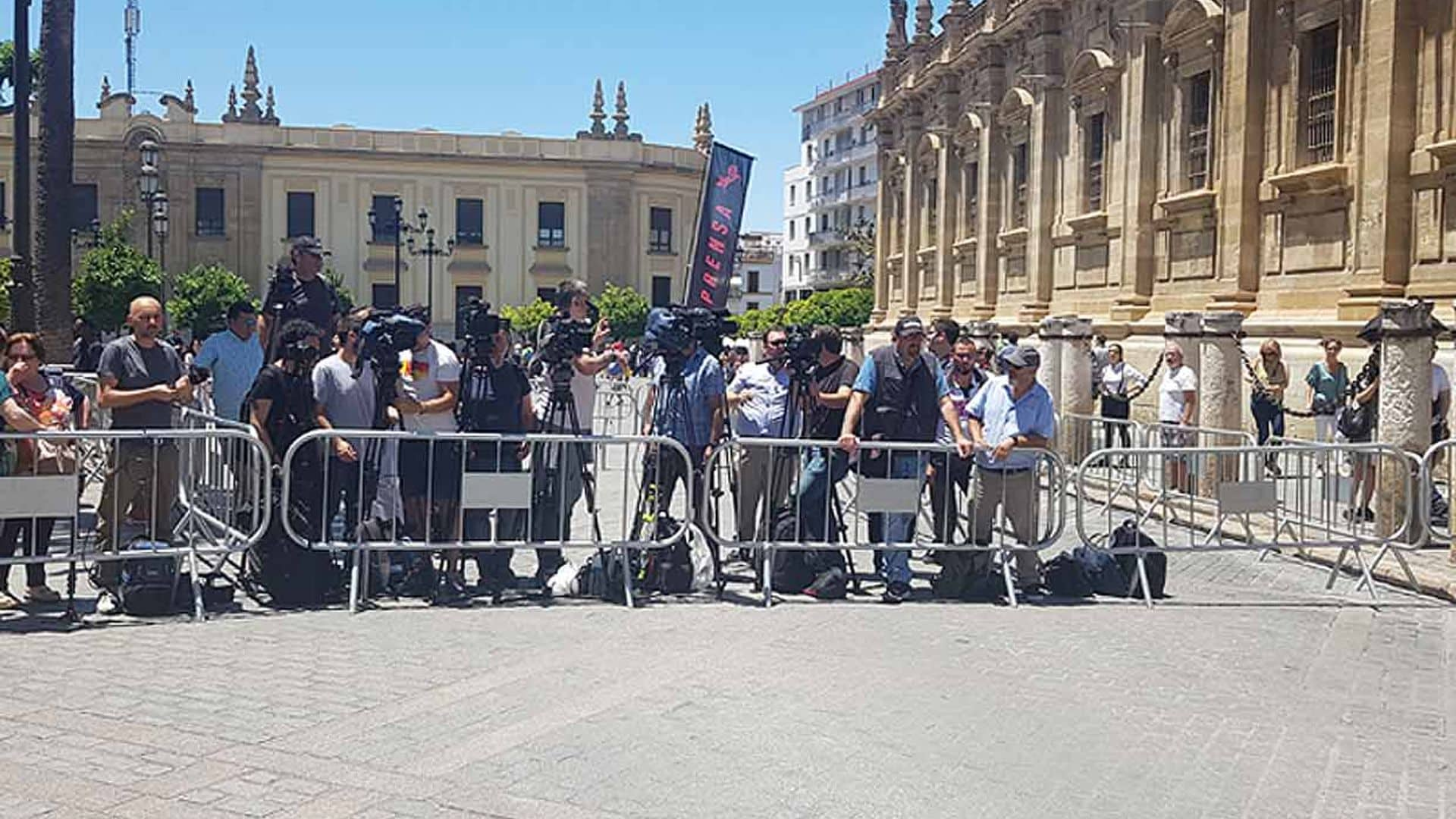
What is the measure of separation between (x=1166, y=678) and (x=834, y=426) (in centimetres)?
345

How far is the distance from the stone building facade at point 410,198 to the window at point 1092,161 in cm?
3763

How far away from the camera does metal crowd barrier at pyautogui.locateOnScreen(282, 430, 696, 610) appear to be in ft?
28.2

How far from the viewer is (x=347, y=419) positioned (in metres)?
9.05

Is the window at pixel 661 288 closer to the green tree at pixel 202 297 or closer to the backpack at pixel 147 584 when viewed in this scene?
the green tree at pixel 202 297

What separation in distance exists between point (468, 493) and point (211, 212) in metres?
61.4

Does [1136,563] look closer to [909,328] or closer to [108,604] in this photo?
[909,328]

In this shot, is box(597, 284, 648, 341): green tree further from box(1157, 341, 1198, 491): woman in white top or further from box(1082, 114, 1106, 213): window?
box(1157, 341, 1198, 491): woman in white top

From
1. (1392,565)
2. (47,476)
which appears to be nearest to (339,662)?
(47,476)

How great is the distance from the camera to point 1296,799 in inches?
211

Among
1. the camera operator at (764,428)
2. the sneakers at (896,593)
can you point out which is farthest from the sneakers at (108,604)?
the sneakers at (896,593)

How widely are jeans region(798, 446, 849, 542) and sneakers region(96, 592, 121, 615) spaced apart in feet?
13.9

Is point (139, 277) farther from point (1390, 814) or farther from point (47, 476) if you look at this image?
point (1390, 814)

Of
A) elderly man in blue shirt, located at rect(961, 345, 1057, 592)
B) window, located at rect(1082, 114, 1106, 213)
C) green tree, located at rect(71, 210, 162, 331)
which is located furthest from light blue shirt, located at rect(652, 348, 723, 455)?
green tree, located at rect(71, 210, 162, 331)

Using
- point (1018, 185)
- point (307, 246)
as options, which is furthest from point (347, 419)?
point (1018, 185)
